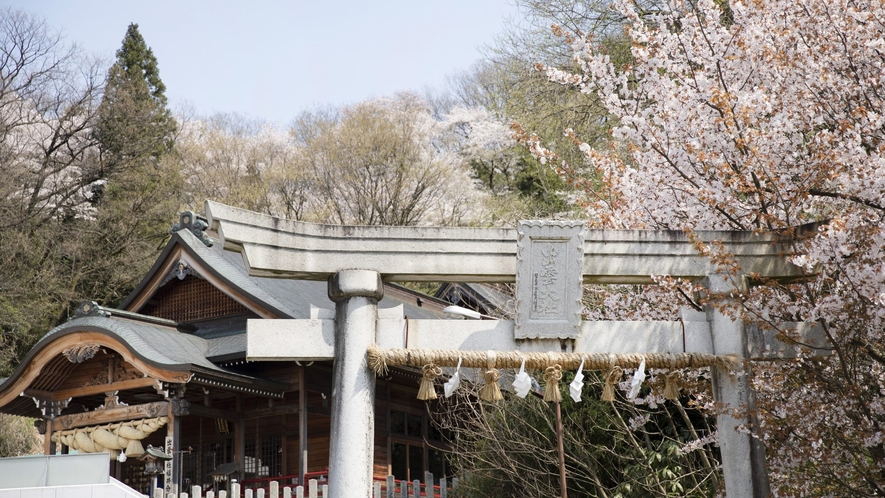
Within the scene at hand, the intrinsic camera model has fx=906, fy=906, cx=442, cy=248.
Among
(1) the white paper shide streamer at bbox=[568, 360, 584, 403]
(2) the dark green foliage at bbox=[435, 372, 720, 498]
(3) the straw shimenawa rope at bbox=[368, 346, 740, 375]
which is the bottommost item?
(2) the dark green foliage at bbox=[435, 372, 720, 498]

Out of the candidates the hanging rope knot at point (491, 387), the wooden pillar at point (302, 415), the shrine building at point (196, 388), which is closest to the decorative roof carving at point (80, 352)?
the shrine building at point (196, 388)

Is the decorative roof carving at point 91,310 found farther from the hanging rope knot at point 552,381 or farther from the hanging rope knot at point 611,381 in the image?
the hanging rope knot at point 611,381

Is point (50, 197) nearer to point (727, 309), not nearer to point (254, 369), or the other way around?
point (254, 369)

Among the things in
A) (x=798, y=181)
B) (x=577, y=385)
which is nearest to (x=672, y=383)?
(x=577, y=385)

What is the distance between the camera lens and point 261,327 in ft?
22.1

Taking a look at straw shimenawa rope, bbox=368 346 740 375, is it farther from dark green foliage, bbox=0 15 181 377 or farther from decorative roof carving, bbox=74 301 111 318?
dark green foliage, bbox=0 15 181 377

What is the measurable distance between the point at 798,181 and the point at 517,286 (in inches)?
114

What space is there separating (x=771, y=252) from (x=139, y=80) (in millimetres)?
28956

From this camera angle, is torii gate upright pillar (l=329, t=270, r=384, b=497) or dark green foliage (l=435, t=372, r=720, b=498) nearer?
torii gate upright pillar (l=329, t=270, r=384, b=497)

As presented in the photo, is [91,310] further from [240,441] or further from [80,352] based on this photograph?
[240,441]

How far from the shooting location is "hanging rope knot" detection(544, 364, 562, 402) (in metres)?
6.80

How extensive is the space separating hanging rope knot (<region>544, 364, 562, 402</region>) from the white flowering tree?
1509 mm

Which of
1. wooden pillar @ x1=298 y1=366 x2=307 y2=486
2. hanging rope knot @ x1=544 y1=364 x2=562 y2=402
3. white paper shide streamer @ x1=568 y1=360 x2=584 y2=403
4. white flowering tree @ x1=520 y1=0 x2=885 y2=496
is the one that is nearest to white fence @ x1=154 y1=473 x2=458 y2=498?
wooden pillar @ x1=298 y1=366 x2=307 y2=486

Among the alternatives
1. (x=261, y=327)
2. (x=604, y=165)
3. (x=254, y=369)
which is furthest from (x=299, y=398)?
(x=261, y=327)
